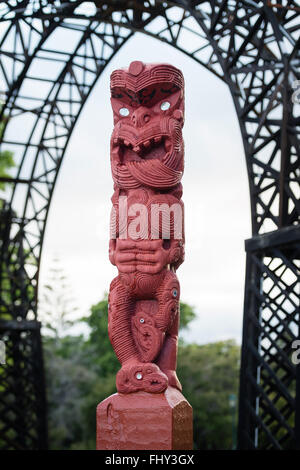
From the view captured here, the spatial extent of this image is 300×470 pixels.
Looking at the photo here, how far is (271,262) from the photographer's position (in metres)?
10.3

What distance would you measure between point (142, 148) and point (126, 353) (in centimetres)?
257

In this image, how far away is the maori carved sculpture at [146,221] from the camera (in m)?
7.99

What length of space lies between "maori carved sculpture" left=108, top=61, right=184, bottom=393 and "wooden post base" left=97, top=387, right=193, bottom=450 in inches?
7.6

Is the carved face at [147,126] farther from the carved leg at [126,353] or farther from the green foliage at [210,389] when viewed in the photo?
the green foliage at [210,389]

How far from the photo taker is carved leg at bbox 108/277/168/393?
25.3 ft

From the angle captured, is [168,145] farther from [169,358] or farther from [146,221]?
[169,358]

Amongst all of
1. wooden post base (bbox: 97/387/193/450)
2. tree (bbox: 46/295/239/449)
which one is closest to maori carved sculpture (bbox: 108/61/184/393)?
wooden post base (bbox: 97/387/193/450)

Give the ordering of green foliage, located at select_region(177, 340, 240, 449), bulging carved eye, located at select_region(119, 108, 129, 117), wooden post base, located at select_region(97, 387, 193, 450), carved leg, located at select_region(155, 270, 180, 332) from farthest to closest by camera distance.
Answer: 1. green foliage, located at select_region(177, 340, 240, 449)
2. bulging carved eye, located at select_region(119, 108, 129, 117)
3. carved leg, located at select_region(155, 270, 180, 332)
4. wooden post base, located at select_region(97, 387, 193, 450)

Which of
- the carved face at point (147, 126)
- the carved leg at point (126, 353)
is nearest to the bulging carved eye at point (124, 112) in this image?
the carved face at point (147, 126)

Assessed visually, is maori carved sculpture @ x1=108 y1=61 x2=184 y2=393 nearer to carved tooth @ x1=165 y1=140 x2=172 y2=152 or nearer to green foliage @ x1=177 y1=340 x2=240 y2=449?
carved tooth @ x1=165 y1=140 x2=172 y2=152

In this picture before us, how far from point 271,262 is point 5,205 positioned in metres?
10.4

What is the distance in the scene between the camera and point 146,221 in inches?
320

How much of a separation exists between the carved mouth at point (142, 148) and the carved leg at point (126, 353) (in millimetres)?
1590

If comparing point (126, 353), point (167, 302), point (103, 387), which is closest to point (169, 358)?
point (126, 353)
